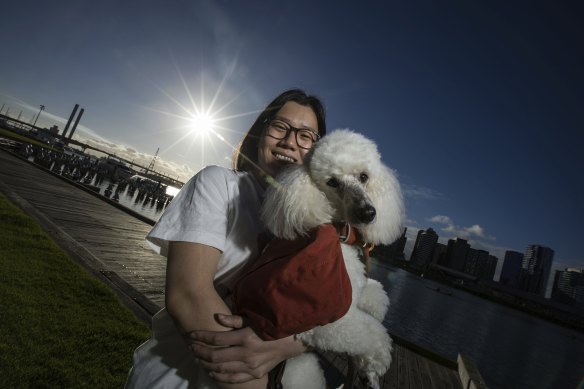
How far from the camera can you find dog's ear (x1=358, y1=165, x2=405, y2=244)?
6.07 ft

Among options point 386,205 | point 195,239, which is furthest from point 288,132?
point 195,239

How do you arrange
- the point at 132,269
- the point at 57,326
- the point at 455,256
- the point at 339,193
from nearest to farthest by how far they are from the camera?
1. the point at 339,193
2. the point at 57,326
3. the point at 132,269
4. the point at 455,256

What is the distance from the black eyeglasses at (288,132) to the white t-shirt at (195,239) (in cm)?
49

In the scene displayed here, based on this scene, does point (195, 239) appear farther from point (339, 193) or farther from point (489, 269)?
point (489, 269)

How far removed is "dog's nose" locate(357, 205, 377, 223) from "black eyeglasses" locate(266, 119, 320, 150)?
0.57 m

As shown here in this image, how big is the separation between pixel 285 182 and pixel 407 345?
191 inches

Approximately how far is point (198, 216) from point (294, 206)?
1.83 ft

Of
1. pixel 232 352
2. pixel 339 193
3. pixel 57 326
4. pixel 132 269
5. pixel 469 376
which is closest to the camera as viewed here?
pixel 232 352

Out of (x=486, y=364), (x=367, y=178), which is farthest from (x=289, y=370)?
(x=486, y=364)

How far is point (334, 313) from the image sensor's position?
113cm

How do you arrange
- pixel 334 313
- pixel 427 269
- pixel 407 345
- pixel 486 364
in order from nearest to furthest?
pixel 334 313 < pixel 407 345 < pixel 486 364 < pixel 427 269

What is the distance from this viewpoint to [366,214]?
1580 millimetres

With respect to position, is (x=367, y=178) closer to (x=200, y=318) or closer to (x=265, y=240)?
(x=265, y=240)

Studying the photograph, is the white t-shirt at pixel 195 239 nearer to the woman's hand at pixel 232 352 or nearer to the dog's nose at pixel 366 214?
the woman's hand at pixel 232 352
